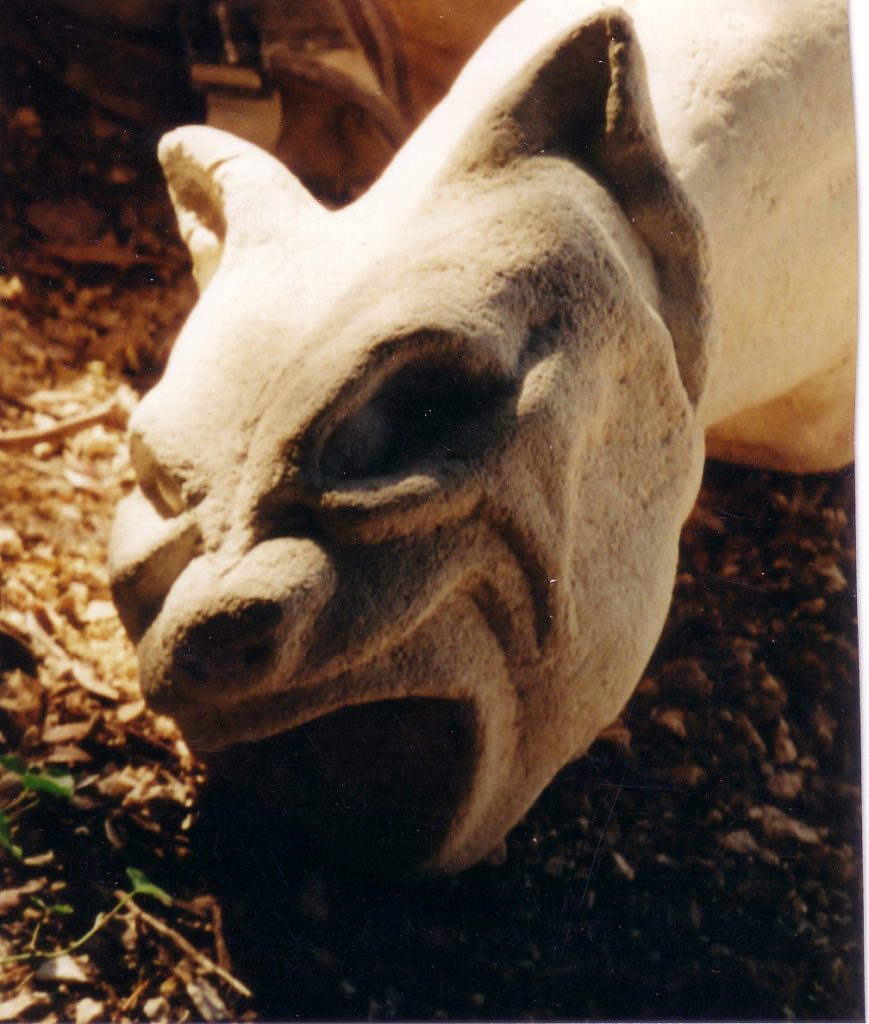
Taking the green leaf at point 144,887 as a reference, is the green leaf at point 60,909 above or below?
above

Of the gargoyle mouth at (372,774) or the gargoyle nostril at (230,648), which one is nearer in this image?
the gargoyle nostril at (230,648)

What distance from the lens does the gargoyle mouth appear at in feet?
3.61

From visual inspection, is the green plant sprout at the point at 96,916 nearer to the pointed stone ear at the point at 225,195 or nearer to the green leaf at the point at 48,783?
the green leaf at the point at 48,783

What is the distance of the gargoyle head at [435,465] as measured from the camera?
96cm

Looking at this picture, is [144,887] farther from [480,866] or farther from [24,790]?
[480,866]

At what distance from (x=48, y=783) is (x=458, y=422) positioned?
0.60 metres

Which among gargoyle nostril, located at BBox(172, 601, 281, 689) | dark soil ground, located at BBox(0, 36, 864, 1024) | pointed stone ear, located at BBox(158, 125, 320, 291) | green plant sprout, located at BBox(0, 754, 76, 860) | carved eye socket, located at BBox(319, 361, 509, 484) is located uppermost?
pointed stone ear, located at BBox(158, 125, 320, 291)

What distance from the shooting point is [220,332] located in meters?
1.07

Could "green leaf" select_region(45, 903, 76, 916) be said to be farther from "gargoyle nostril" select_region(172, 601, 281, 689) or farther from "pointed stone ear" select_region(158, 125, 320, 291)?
"pointed stone ear" select_region(158, 125, 320, 291)

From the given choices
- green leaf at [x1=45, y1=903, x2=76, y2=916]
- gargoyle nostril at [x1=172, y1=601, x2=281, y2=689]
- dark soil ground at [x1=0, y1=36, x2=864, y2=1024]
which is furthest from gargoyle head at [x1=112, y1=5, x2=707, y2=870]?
green leaf at [x1=45, y1=903, x2=76, y2=916]

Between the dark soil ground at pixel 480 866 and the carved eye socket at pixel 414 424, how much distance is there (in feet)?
1.63

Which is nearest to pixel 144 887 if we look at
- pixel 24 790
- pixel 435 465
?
pixel 24 790

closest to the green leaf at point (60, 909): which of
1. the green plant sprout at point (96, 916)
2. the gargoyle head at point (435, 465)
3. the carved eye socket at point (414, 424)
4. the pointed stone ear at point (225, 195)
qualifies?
the green plant sprout at point (96, 916)

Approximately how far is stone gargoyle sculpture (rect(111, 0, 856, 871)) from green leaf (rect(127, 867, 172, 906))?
147mm
